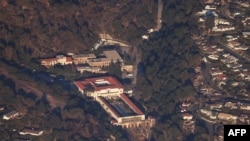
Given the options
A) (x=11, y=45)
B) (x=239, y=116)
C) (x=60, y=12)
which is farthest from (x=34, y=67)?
(x=239, y=116)

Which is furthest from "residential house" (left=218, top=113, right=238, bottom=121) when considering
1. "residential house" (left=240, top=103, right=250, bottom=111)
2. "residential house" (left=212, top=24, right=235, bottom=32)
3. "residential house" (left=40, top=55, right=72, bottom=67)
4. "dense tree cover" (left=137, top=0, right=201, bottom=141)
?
"residential house" (left=40, top=55, right=72, bottom=67)

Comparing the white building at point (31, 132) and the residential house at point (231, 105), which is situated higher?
the residential house at point (231, 105)

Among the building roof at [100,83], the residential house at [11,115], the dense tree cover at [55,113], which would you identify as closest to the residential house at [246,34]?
the building roof at [100,83]

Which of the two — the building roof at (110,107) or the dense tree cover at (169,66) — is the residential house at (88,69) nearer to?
the dense tree cover at (169,66)

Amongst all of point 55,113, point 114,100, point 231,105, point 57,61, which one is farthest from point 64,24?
point 231,105

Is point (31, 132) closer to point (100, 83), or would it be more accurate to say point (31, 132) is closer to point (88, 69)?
point (100, 83)

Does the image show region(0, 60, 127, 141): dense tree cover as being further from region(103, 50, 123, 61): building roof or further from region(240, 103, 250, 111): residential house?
region(240, 103, 250, 111): residential house

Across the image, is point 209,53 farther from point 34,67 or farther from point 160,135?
point 34,67
